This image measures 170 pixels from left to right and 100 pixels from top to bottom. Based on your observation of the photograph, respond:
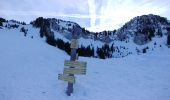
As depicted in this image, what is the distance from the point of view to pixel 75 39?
628 inches

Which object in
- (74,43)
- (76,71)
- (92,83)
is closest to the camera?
(76,71)

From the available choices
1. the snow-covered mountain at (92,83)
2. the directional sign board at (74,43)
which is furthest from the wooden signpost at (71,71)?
the snow-covered mountain at (92,83)

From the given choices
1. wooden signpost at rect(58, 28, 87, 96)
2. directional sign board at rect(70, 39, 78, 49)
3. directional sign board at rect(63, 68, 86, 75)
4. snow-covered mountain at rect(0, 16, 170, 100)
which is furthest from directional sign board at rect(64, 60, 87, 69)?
snow-covered mountain at rect(0, 16, 170, 100)

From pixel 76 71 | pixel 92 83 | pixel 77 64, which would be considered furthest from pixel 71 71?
pixel 92 83

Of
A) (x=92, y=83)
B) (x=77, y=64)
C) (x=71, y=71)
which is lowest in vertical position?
(x=92, y=83)

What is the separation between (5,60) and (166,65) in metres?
14.1

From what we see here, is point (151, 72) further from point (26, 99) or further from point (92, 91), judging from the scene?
point (26, 99)

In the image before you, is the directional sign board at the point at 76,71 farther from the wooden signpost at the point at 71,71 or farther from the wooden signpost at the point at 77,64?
the wooden signpost at the point at 77,64

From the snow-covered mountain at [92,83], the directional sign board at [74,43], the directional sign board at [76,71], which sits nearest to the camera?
the directional sign board at [76,71]

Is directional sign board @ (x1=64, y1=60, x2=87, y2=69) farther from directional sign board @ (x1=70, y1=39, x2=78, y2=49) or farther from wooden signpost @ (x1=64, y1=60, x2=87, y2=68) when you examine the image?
directional sign board @ (x1=70, y1=39, x2=78, y2=49)

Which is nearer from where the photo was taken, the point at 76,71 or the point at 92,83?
the point at 76,71

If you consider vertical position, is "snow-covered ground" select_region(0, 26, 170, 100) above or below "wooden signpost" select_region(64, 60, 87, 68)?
below

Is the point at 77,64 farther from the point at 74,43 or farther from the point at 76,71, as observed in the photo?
the point at 74,43

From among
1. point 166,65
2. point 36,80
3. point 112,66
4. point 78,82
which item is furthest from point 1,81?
point 166,65
